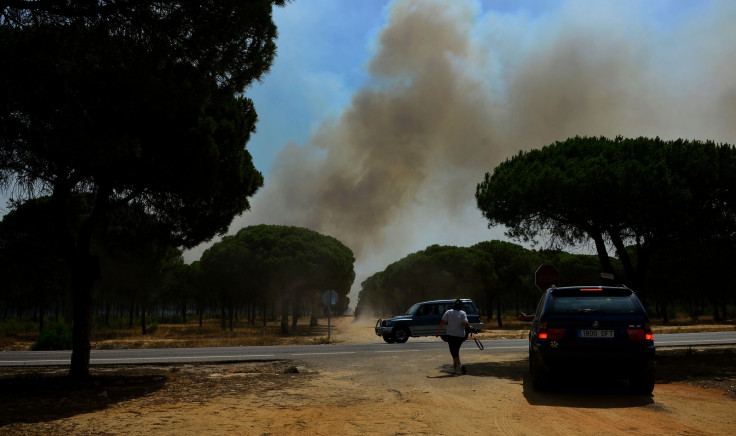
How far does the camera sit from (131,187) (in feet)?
39.4

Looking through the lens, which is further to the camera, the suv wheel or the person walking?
the person walking

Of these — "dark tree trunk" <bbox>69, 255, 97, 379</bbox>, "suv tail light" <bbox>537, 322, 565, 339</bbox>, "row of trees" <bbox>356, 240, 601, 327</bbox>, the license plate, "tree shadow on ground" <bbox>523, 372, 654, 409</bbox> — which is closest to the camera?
"tree shadow on ground" <bbox>523, 372, 654, 409</bbox>

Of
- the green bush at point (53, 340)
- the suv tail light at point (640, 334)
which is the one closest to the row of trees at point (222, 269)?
the green bush at point (53, 340)

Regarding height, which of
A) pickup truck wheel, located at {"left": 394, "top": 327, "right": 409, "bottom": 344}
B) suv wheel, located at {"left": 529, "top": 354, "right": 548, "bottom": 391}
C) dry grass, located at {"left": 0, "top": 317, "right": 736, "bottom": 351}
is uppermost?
suv wheel, located at {"left": 529, "top": 354, "right": 548, "bottom": 391}

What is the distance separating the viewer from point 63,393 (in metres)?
9.85

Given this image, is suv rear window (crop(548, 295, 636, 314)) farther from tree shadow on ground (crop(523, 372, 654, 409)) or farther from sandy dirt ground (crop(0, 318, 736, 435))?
sandy dirt ground (crop(0, 318, 736, 435))

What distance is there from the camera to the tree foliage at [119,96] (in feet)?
26.6

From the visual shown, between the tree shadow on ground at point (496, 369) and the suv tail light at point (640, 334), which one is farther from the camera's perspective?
the tree shadow on ground at point (496, 369)

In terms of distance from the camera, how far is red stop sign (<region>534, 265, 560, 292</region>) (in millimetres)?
15133

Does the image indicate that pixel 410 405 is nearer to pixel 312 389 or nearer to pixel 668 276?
pixel 312 389

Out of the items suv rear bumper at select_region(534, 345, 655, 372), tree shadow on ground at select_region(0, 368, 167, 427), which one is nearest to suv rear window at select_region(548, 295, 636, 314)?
suv rear bumper at select_region(534, 345, 655, 372)

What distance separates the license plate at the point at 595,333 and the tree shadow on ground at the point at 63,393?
799 centimetres

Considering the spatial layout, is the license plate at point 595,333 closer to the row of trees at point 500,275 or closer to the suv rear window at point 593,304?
the suv rear window at point 593,304

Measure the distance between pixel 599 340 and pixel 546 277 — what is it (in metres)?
7.02
